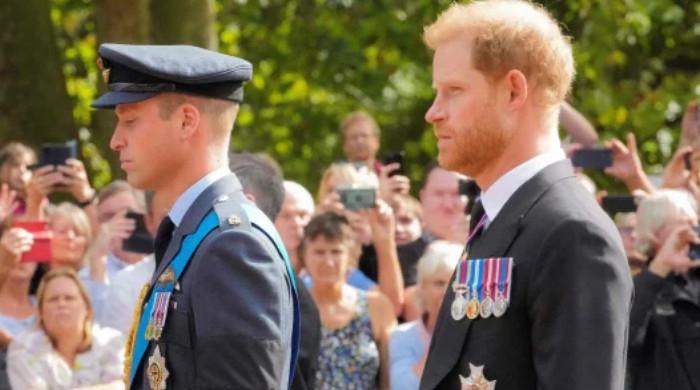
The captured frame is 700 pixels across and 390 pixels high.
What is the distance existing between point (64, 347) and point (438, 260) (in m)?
1.81

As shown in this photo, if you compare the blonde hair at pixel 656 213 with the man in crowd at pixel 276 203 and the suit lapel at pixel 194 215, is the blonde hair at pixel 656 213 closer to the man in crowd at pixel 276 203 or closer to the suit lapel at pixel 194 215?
the man in crowd at pixel 276 203

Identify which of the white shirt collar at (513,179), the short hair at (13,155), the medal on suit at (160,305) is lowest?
the short hair at (13,155)

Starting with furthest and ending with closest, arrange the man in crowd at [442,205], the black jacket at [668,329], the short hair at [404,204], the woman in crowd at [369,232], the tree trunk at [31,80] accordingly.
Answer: the tree trunk at [31,80]
the short hair at [404,204]
the man in crowd at [442,205]
the woman in crowd at [369,232]
the black jacket at [668,329]

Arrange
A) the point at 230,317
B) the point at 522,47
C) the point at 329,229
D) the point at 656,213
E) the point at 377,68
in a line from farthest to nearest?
the point at 377,68
the point at 329,229
the point at 656,213
the point at 230,317
the point at 522,47

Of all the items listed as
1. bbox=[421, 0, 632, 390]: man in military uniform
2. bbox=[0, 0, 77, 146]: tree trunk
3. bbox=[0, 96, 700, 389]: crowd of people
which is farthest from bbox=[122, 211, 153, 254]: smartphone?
bbox=[421, 0, 632, 390]: man in military uniform

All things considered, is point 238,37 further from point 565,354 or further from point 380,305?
point 565,354

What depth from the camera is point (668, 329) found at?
7066mm

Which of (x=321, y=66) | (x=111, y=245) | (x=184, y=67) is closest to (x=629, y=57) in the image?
Result: (x=321, y=66)

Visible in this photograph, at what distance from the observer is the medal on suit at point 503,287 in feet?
11.5

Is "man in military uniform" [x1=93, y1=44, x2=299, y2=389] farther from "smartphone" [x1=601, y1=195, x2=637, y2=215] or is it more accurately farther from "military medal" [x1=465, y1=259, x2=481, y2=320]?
"smartphone" [x1=601, y1=195, x2=637, y2=215]

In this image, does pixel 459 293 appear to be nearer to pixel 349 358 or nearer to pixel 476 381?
pixel 476 381

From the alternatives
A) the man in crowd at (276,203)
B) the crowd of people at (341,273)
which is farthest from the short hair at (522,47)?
the crowd of people at (341,273)

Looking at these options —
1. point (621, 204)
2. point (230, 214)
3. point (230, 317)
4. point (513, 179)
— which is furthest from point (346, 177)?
point (513, 179)

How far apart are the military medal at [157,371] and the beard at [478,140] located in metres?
0.87
